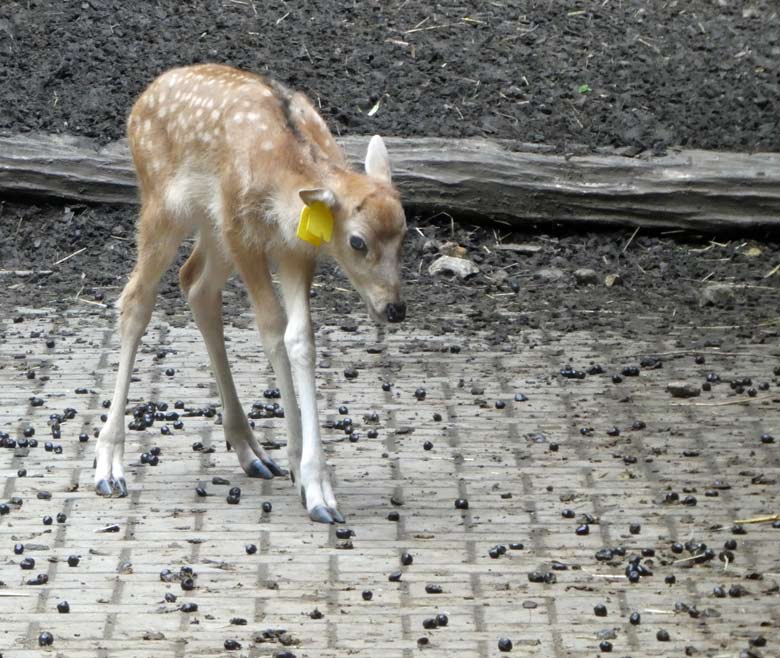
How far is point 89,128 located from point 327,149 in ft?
15.4

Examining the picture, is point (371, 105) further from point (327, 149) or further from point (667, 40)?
point (327, 149)

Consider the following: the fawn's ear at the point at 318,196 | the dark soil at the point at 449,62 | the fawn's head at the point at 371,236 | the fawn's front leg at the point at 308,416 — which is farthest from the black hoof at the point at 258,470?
the dark soil at the point at 449,62

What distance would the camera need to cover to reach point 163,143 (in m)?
6.92

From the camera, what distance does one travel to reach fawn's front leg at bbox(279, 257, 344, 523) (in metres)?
6.43

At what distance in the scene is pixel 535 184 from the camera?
1059 centimetres

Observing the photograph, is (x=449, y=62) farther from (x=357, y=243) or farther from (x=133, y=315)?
(x=357, y=243)

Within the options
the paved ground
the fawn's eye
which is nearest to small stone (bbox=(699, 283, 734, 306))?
the paved ground

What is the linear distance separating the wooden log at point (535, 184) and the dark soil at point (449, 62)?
315mm

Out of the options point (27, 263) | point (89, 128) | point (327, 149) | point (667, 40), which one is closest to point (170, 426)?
point (327, 149)

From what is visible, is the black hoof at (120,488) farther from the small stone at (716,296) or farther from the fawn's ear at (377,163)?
the small stone at (716,296)

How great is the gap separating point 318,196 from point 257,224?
43 centimetres

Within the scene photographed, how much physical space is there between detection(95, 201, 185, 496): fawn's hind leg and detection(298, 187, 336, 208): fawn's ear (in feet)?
2.89

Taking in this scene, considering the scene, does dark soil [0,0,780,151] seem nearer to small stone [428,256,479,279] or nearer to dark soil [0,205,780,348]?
dark soil [0,205,780,348]

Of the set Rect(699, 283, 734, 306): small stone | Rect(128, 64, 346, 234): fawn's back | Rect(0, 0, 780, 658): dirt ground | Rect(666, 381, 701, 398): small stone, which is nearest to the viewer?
Rect(0, 0, 780, 658): dirt ground
